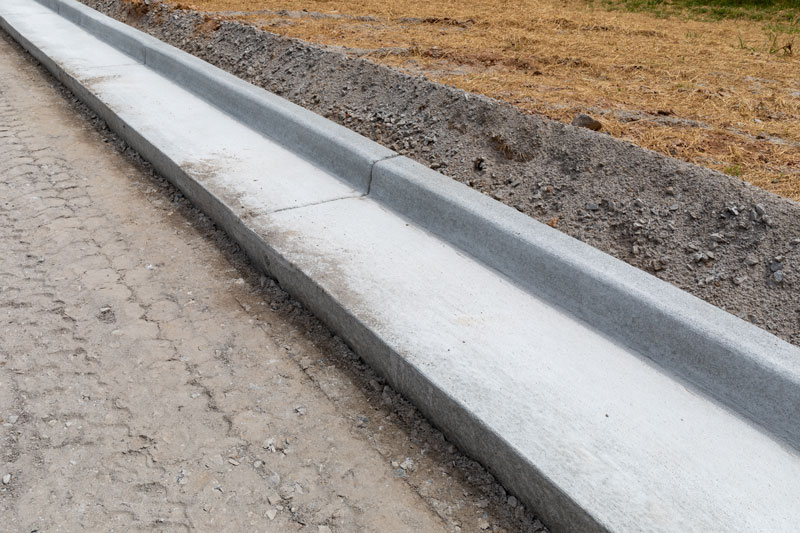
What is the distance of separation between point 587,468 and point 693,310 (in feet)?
3.32

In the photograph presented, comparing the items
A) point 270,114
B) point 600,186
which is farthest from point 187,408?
point 270,114

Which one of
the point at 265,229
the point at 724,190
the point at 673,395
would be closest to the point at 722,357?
the point at 673,395

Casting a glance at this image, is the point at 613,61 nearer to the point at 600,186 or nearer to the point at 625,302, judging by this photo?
the point at 600,186

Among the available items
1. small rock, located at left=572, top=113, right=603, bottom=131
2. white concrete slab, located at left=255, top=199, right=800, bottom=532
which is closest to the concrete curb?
white concrete slab, located at left=255, top=199, right=800, bottom=532

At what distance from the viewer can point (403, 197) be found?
411 cm

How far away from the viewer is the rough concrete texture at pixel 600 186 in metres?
3.28

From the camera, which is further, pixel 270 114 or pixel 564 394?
pixel 270 114

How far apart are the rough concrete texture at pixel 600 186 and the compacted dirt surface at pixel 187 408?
159 cm

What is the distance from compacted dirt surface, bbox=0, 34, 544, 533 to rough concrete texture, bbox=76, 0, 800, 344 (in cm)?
159

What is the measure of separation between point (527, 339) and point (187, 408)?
1.51m

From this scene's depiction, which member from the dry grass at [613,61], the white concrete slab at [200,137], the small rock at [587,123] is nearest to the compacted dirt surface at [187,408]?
the white concrete slab at [200,137]

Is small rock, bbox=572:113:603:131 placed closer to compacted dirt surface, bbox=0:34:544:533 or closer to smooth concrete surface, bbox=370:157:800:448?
smooth concrete surface, bbox=370:157:800:448

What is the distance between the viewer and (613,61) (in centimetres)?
729

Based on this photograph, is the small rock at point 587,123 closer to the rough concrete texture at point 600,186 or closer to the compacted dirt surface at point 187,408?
the rough concrete texture at point 600,186
